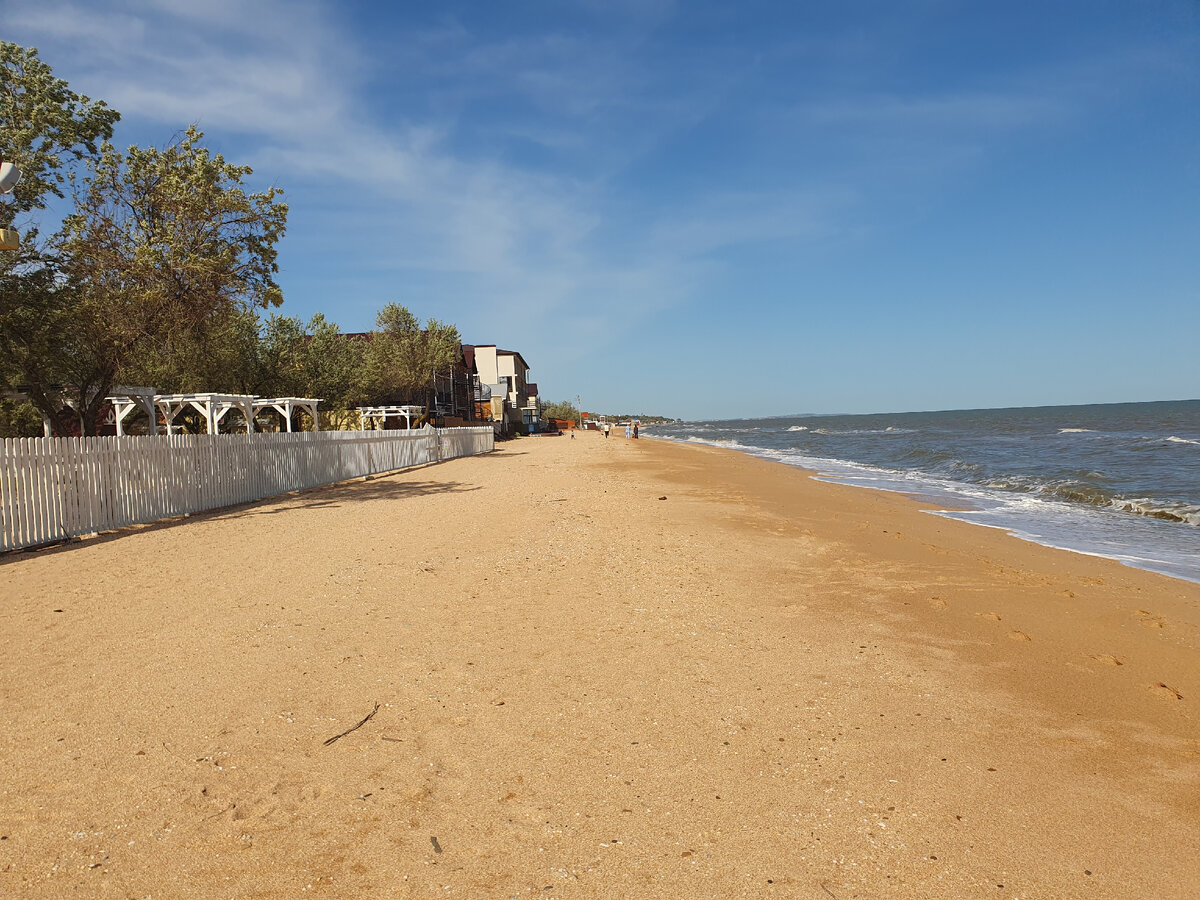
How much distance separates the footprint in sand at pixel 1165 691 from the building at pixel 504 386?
64.1m

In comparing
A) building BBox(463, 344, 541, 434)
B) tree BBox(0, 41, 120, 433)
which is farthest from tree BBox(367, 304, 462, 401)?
tree BBox(0, 41, 120, 433)

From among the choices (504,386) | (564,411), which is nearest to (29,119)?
(504,386)

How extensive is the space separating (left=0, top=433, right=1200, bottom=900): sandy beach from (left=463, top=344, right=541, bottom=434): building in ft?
202

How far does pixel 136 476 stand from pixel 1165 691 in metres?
13.3

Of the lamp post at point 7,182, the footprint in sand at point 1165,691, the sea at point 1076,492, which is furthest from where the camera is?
the sea at point 1076,492

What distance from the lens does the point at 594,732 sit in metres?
3.76

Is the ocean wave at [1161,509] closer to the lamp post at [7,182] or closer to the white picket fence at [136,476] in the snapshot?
the lamp post at [7,182]

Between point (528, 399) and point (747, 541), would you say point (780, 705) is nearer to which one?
point (747, 541)

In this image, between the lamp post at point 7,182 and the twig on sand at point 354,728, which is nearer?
the twig on sand at point 354,728

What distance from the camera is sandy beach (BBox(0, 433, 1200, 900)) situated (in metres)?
2.66

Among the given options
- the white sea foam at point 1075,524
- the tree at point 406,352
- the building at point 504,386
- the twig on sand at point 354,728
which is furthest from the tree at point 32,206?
the building at point 504,386

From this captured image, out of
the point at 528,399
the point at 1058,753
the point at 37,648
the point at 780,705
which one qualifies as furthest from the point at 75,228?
the point at 528,399

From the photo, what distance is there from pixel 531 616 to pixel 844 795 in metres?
3.25

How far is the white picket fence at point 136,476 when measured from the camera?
9352 mm
